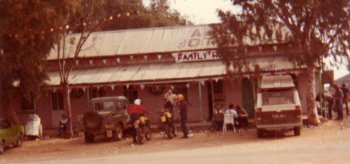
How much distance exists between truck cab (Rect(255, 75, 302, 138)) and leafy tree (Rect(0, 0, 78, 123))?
8.63 meters

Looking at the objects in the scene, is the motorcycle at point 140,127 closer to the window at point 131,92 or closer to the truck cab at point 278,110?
the truck cab at point 278,110

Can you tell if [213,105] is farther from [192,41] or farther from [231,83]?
[192,41]

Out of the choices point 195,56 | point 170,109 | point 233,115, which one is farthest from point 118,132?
point 195,56

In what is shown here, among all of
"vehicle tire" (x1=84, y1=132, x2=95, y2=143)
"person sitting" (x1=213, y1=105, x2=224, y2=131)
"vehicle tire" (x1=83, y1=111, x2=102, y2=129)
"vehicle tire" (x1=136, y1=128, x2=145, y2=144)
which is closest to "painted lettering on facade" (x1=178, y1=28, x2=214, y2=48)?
"person sitting" (x1=213, y1=105, x2=224, y2=131)

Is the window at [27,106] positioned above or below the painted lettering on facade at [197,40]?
below

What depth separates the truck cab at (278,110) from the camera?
75.3 ft

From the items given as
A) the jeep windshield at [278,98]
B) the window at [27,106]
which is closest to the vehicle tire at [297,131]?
the jeep windshield at [278,98]

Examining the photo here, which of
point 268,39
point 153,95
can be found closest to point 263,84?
point 268,39

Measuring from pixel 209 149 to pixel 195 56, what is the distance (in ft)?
43.3

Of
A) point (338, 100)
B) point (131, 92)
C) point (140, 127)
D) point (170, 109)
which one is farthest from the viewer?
point (131, 92)

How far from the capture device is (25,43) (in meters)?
26.2

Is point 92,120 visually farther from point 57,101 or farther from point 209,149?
point 57,101

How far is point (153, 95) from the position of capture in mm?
33406

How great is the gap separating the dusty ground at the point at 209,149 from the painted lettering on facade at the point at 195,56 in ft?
20.5
